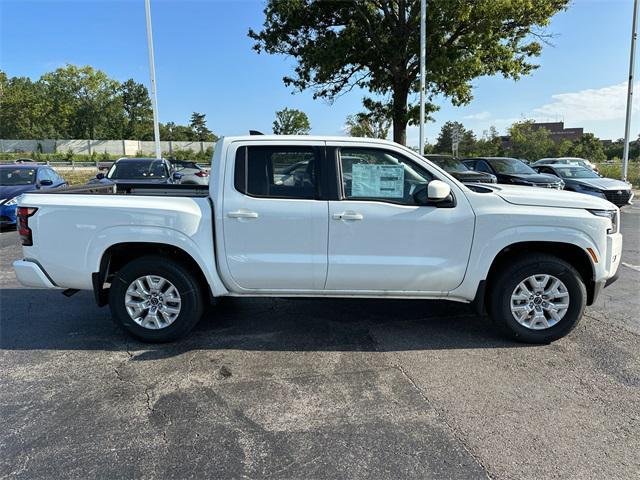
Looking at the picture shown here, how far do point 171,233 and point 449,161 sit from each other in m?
11.0

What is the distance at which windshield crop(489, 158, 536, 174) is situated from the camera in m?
13.6

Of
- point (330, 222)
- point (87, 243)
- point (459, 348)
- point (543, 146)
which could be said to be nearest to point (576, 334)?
point (459, 348)

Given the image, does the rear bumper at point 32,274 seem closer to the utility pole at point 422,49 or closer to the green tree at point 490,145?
the utility pole at point 422,49

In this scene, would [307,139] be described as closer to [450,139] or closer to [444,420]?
[444,420]

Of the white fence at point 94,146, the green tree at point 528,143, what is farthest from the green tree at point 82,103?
the green tree at point 528,143

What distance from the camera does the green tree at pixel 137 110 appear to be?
90.1 metres

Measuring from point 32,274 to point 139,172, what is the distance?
25.8ft

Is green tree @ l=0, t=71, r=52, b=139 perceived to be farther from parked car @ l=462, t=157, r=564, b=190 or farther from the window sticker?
the window sticker

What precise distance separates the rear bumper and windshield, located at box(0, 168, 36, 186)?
8.34 meters

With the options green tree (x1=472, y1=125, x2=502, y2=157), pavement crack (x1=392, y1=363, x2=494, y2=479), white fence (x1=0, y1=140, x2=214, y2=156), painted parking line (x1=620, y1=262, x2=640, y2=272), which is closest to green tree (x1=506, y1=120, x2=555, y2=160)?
green tree (x1=472, y1=125, x2=502, y2=157)

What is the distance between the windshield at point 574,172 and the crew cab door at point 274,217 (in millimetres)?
13569

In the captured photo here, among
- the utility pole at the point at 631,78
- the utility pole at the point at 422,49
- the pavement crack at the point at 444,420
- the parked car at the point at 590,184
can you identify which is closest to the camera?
the pavement crack at the point at 444,420

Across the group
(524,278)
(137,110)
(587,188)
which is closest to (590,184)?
(587,188)

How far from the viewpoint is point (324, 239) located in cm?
398
